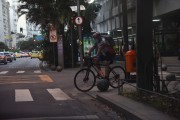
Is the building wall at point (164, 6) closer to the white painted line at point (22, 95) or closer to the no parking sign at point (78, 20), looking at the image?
the no parking sign at point (78, 20)

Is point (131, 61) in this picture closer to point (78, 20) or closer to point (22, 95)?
point (22, 95)

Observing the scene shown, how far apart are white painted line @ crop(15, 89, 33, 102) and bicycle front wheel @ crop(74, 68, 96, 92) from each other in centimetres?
165

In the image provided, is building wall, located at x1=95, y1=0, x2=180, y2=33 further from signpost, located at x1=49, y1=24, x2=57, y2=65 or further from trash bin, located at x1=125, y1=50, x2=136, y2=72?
trash bin, located at x1=125, y1=50, x2=136, y2=72

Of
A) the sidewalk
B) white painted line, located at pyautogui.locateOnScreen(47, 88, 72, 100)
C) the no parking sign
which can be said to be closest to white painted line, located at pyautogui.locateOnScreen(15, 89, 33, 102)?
white painted line, located at pyautogui.locateOnScreen(47, 88, 72, 100)

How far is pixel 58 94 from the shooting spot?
14273 millimetres

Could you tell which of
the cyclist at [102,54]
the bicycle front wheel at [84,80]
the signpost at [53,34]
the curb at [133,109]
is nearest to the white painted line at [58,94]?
the bicycle front wheel at [84,80]

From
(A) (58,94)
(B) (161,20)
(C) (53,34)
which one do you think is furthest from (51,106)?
(B) (161,20)

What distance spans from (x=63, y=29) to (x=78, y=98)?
66.9 feet

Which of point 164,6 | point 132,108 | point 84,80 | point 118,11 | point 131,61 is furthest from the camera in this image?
point 118,11

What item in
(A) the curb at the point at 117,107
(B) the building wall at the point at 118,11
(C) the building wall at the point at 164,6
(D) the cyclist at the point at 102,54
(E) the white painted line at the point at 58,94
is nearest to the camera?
(A) the curb at the point at 117,107

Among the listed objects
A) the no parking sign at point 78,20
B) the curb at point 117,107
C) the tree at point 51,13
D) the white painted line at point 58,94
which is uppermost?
the tree at point 51,13

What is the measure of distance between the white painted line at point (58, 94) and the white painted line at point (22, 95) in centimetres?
76

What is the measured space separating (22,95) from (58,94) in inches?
46.0

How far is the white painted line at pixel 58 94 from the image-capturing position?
13.2 m
